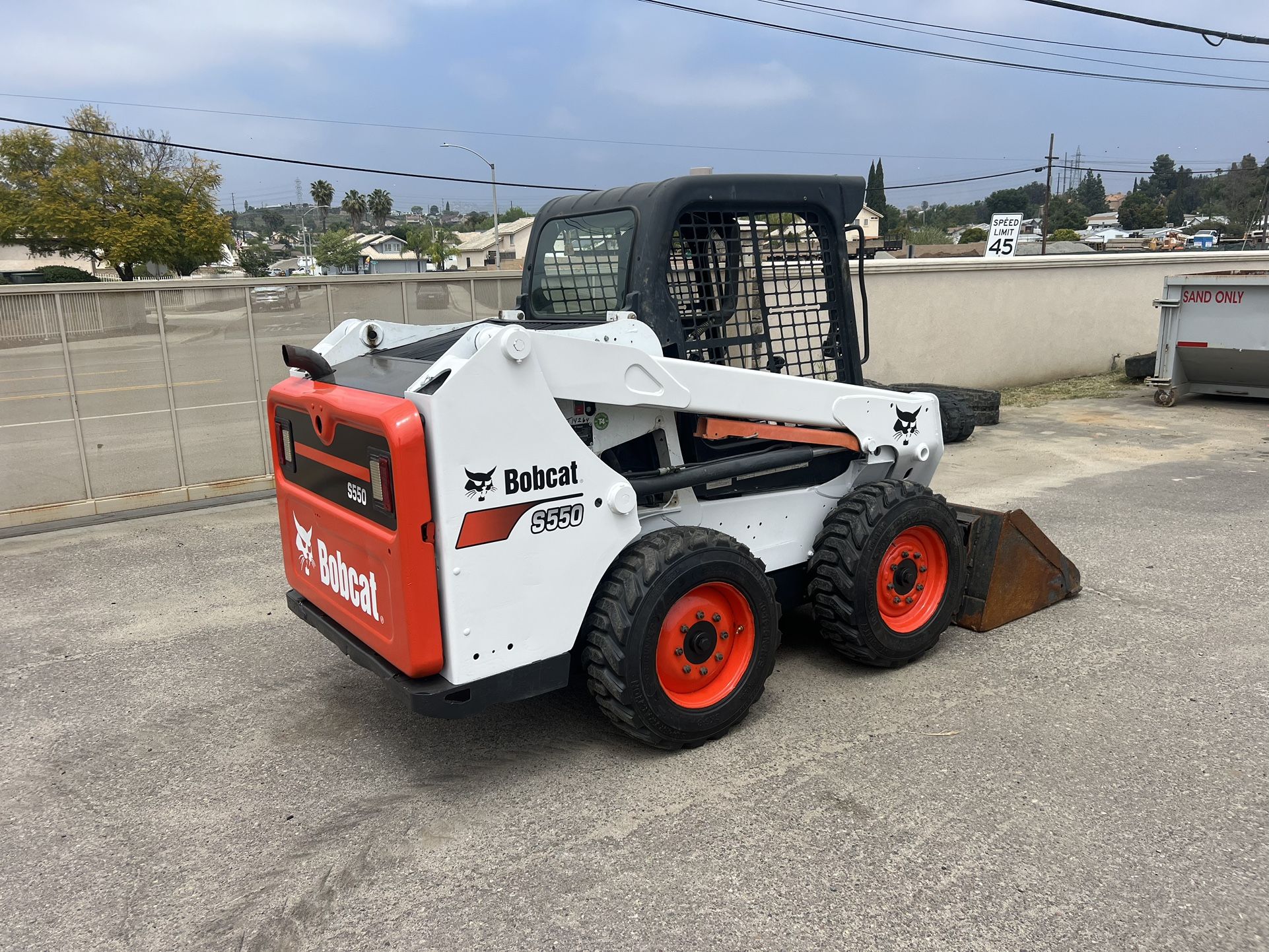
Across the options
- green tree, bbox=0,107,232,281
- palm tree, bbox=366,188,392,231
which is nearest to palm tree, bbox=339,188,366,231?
palm tree, bbox=366,188,392,231

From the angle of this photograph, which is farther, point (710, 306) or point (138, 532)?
point (138, 532)

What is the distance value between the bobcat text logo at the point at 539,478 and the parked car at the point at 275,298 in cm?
598

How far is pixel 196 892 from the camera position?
303 cm

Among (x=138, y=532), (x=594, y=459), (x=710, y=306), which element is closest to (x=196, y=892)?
(x=594, y=459)

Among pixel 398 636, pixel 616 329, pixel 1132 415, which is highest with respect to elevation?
pixel 616 329

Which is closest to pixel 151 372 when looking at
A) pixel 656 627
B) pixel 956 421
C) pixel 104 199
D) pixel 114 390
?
pixel 114 390

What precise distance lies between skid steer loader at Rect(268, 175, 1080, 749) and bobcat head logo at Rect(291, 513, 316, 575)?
2 centimetres

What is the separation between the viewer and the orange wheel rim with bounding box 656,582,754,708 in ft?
12.2

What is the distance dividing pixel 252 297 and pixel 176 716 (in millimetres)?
4940

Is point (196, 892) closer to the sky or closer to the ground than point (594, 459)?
closer to the ground

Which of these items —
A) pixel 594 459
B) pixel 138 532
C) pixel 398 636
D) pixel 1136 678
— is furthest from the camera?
pixel 138 532

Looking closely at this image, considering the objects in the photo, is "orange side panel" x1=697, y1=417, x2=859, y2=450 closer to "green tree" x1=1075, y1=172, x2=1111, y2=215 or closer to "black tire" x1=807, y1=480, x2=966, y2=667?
"black tire" x1=807, y1=480, x2=966, y2=667

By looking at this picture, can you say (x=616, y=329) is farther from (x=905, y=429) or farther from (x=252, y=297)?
(x=252, y=297)

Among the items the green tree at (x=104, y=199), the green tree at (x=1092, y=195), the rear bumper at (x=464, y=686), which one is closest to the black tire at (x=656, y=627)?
the rear bumper at (x=464, y=686)
